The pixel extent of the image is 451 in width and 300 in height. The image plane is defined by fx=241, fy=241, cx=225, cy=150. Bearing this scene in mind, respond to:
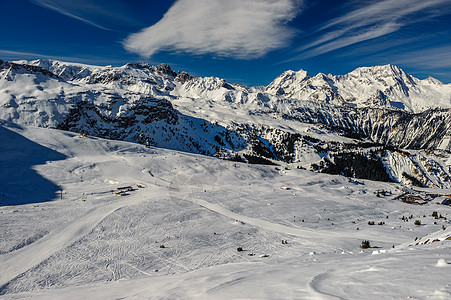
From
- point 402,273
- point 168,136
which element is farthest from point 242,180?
point 168,136

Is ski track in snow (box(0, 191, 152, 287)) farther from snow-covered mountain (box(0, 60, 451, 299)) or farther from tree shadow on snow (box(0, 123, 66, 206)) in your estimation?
tree shadow on snow (box(0, 123, 66, 206))

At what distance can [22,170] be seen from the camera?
171ft

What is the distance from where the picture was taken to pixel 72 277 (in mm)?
16781

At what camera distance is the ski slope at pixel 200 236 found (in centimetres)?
816

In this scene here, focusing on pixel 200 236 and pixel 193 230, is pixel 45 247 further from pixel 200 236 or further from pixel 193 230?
pixel 200 236

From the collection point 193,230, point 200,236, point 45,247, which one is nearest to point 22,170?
point 45,247

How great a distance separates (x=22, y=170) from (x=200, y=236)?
162 feet

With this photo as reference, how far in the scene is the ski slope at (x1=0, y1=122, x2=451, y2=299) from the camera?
8156mm

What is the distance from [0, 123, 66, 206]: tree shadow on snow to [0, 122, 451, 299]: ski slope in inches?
12.9

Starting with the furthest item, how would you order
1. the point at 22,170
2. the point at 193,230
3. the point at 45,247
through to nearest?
the point at 22,170
the point at 193,230
the point at 45,247

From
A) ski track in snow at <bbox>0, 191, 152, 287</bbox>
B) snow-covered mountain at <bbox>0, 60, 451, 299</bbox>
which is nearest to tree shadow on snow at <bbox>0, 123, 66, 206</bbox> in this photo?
snow-covered mountain at <bbox>0, 60, 451, 299</bbox>

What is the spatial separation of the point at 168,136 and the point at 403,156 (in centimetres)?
15731

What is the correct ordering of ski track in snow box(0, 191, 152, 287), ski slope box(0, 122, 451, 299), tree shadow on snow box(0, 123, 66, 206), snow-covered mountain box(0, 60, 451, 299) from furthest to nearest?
tree shadow on snow box(0, 123, 66, 206), ski track in snow box(0, 191, 152, 287), snow-covered mountain box(0, 60, 451, 299), ski slope box(0, 122, 451, 299)

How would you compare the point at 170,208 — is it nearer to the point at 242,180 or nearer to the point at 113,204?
the point at 113,204
